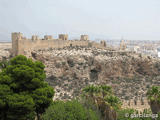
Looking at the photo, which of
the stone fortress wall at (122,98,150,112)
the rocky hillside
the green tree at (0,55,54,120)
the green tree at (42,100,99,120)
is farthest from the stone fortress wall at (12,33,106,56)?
the green tree at (42,100,99,120)

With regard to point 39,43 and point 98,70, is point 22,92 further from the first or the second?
point 98,70

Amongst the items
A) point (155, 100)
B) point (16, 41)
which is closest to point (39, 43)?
point (16, 41)

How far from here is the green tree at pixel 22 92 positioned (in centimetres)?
1922

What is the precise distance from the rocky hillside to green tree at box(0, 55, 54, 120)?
1393 centimetres

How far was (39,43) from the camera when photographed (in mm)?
40938

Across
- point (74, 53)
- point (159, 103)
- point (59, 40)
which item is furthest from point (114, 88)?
point (159, 103)

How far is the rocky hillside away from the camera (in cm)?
3862

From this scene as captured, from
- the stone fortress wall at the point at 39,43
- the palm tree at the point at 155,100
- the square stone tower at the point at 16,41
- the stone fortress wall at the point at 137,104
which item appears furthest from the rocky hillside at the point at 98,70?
the palm tree at the point at 155,100

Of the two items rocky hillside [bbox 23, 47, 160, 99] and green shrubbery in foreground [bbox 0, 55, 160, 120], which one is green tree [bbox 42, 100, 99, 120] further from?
rocky hillside [bbox 23, 47, 160, 99]

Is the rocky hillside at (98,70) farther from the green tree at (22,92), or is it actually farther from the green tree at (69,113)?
the green tree at (69,113)

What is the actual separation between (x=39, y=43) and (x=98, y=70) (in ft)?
38.6

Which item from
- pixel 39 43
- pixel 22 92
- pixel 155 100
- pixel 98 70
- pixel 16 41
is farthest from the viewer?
pixel 98 70

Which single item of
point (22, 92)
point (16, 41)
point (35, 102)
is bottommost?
point (35, 102)

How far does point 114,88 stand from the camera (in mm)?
39906
